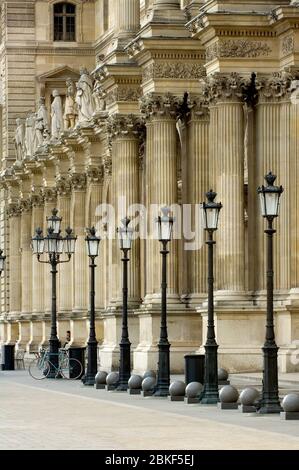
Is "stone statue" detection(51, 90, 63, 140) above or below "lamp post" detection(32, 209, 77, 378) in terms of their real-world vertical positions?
above

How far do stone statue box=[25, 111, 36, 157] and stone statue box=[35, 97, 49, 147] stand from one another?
0.99 meters

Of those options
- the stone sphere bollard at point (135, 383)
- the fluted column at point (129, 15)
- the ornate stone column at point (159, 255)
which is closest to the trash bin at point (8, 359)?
the fluted column at point (129, 15)

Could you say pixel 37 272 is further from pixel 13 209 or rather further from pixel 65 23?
pixel 65 23

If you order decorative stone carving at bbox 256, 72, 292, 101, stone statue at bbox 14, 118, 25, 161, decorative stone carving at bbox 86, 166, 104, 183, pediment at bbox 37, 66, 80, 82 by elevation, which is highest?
pediment at bbox 37, 66, 80, 82

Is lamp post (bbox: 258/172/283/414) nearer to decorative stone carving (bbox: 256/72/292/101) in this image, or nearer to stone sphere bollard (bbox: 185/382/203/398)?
stone sphere bollard (bbox: 185/382/203/398)

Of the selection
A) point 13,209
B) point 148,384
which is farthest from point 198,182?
point 13,209

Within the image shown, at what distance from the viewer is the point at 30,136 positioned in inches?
3701

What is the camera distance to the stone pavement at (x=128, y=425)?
1325 inches

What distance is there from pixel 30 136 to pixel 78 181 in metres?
9.23

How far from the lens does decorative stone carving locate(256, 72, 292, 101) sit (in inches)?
2185

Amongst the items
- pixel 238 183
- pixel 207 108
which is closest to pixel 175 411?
pixel 238 183

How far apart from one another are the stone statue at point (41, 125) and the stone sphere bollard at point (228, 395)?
156 ft

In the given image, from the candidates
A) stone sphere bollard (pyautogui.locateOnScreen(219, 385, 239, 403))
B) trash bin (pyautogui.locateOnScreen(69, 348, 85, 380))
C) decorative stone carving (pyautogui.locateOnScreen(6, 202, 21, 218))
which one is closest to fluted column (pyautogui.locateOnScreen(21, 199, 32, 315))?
decorative stone carving (pyautogui.locateOnScreen(6, 202, 21, 218))

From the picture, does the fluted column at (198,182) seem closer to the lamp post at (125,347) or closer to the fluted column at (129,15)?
the lamp post at (125,347)
